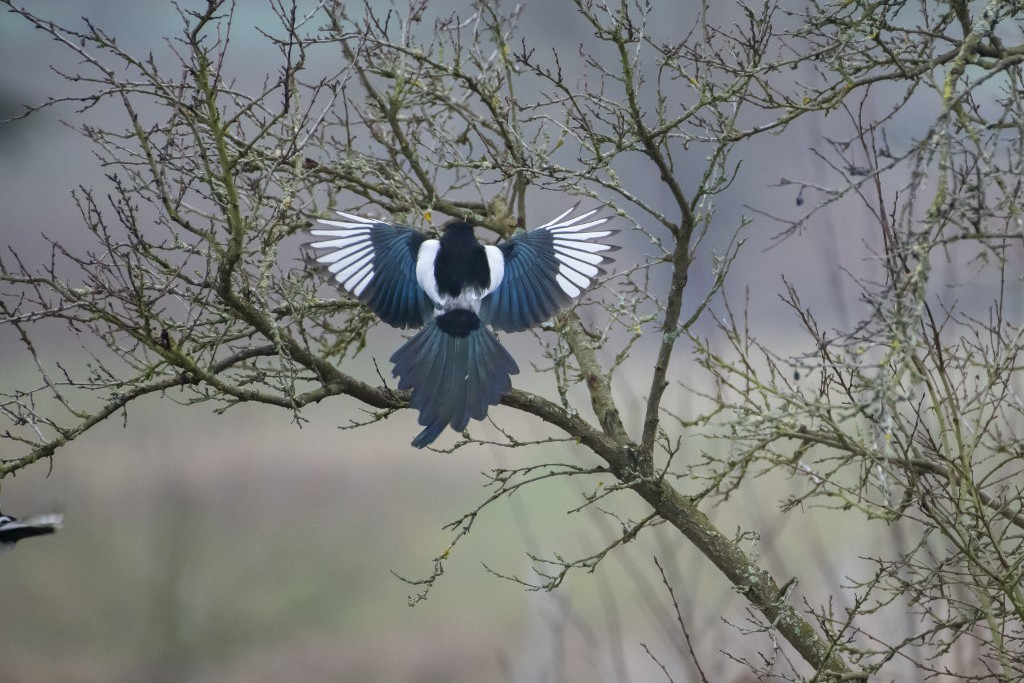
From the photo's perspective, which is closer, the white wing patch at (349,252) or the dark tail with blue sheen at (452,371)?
the dark tail with blue sheen at (452,371)

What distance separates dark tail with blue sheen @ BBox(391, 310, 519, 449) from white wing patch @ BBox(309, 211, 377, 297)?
250 mm

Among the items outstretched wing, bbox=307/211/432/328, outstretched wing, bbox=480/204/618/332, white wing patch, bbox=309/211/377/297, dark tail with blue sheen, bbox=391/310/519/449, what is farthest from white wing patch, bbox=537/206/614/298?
white wing patch, bbox=309/211/377/297

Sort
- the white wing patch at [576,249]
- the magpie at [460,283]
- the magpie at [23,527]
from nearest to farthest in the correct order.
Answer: the magpie at [23,527] < the magpie at [460,283] < the white wing patch at [576,249]

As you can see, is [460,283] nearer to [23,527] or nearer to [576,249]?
[576,249]

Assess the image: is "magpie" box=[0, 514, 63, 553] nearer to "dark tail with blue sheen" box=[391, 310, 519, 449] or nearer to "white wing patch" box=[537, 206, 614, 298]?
"dark tail with blue sheen" box=[391, 310, 519, 449]

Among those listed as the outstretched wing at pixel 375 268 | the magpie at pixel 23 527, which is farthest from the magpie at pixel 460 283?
the magpie at pixel 23 527

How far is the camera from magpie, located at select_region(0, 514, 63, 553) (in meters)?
2.45

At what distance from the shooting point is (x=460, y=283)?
283cm

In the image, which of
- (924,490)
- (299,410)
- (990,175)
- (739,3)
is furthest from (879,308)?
(299,410)

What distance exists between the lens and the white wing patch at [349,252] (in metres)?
2.78

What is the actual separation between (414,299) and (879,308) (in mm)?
1542

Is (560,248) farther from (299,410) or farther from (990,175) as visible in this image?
(990,175)

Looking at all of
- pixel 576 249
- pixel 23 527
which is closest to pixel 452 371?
pixel 576 249

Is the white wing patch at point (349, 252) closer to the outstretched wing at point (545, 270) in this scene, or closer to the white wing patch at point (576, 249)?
the outstretched wing at point (545, 270)
